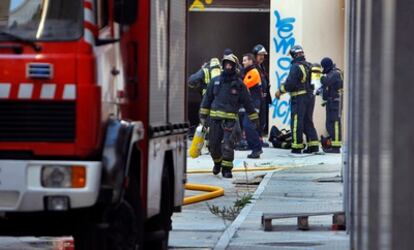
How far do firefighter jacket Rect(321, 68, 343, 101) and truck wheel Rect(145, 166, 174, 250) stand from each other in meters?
12.1

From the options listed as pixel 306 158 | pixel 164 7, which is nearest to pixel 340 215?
pixel 164 7

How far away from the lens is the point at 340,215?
9.96m

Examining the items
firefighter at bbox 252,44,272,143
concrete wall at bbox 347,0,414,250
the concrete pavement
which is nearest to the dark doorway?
firefighter at bbox 252,44,272,143

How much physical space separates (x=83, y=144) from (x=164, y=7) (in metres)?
2.27

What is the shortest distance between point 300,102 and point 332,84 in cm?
93

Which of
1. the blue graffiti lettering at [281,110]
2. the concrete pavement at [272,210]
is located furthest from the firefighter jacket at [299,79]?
the blue graffiti lettering at [281,110]

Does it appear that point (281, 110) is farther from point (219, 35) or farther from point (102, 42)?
point (102, 42)

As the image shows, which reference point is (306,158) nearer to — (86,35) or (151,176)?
(151,176)

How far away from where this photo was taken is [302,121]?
1928 centimetres

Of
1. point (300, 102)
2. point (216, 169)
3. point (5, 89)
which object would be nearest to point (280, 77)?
point (300, 102)

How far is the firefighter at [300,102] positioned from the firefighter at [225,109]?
4.33 metres

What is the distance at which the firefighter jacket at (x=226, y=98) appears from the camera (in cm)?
1476

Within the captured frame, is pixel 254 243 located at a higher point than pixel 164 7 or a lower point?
lower

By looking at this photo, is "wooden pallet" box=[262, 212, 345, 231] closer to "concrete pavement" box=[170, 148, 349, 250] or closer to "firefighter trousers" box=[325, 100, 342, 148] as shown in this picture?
"concrete pavement" box=[170, 148, 349, 250]
